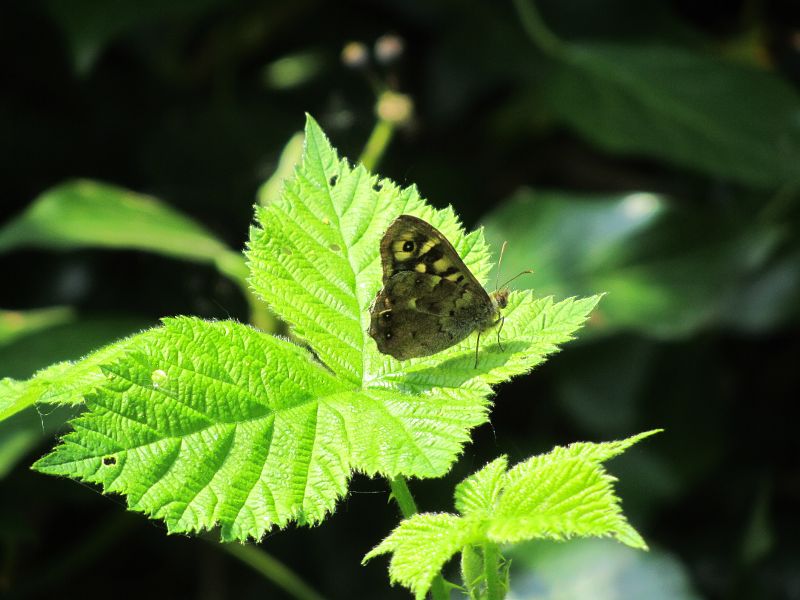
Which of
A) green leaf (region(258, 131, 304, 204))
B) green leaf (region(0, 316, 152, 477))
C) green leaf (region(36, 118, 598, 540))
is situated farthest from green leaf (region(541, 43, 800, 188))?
green leaf (region(36, 118, 598, 540))

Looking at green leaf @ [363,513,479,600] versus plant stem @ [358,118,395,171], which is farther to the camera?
plant stem @ [358,118,395,171]

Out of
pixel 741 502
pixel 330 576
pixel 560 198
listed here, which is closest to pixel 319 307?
pixel 560 198

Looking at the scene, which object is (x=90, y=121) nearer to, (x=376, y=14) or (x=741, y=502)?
(x=376, y=14)

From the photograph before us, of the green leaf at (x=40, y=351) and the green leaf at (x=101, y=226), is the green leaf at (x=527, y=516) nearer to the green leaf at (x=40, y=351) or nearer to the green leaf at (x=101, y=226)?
the green leaf at (x=40, y=351)

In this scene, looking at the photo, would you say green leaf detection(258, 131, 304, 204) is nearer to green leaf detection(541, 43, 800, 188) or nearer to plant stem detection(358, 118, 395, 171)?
plant stem detection(358, 118, 395, 171)

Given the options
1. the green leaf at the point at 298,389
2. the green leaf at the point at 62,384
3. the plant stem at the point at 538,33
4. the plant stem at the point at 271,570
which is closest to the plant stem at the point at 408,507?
the green leaf at the point at 298,389

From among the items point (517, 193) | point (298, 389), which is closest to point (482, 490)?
point (298, 389)
